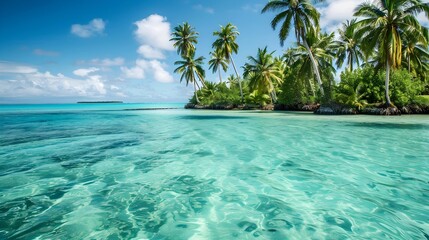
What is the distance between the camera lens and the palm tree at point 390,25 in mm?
20578

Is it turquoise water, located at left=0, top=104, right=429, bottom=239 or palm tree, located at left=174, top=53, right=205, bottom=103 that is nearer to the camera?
turquoise water, located at left=0, top=104, right=429, bottom=239

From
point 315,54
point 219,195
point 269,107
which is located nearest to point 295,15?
point 315,54

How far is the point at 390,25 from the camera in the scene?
21.4 meters

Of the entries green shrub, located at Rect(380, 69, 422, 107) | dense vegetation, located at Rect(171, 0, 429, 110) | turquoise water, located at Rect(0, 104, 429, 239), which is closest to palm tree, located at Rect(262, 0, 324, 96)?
dense vegetation, located at Rect(171, 0, 429, 110)

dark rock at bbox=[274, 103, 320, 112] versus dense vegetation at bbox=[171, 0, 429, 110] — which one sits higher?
dense vegetation at bbox=[171, 0, 429, 110]

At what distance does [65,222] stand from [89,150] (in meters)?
6.09

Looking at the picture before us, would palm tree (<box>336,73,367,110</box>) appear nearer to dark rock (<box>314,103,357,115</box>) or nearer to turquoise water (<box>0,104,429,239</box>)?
dark rock (<box>314,103,357,115</box>)

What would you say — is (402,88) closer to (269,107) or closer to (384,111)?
(384,111)

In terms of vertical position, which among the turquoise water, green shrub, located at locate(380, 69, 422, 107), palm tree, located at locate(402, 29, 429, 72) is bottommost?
the turquoise water

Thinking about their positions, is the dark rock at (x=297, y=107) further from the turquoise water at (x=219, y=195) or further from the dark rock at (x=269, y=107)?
the turquoise water at (x=219, y=195)

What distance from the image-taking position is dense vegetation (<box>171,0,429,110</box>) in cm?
2148

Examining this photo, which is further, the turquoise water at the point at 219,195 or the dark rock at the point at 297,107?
the dark rock at the point at 297,107

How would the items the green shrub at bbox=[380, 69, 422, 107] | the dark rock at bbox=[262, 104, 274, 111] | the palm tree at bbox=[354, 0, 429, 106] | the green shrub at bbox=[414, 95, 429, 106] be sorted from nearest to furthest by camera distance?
the palm tree at bbox=[354, 0, 429, 106], the green shrub at bbox=[380, 69, 422, 107], the green shrub at bbox=[414, 95, 429, 106], the dark rock at bbox=[262, 104, 274, 111]

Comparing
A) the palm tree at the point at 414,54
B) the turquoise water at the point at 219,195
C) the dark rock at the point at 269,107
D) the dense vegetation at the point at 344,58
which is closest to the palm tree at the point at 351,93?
the dense vegetation at the point at 344,58
